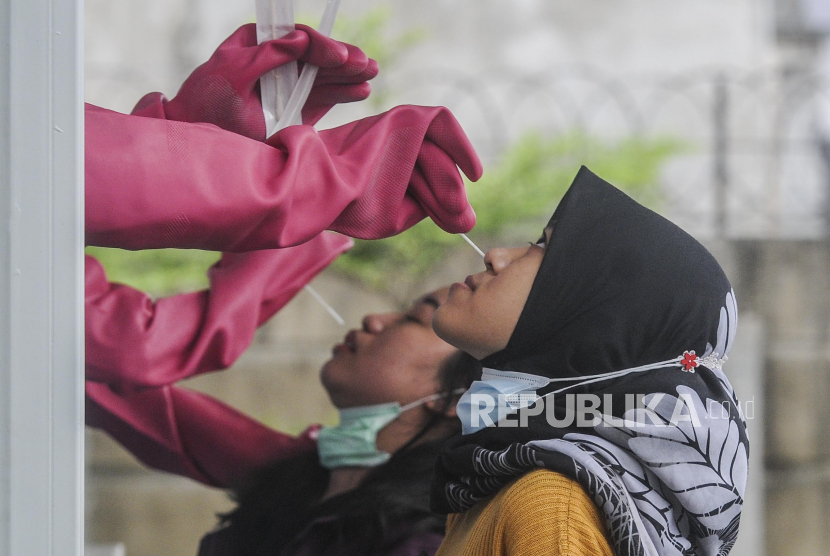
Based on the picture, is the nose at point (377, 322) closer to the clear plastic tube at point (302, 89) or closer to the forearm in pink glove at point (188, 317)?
the forearm in pink glove at point (188, 317)

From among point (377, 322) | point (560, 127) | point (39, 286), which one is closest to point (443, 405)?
point (377, 322)

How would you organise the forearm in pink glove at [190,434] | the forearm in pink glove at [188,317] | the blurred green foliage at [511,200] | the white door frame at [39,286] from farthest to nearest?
the blurred green foliage at [511,200] → the forearm in pink glove at [190,434] → the forearm in pink glove at [188,317] → the white door frame at [39,286]

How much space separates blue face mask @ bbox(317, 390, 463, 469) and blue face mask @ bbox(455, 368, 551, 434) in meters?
0.65

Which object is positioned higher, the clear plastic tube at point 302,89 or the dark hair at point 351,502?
the clear plastic tube at point 302,89

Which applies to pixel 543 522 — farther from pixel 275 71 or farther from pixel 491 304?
pixel 275 71

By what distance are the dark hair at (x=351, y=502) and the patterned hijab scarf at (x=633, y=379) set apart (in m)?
0.57

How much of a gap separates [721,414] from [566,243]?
0.33 metres

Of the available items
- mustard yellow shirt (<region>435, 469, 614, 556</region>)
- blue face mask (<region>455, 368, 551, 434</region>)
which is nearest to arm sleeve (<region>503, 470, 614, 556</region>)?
mustard yellow shirt (<region>435, 469, 614, 556</region>)

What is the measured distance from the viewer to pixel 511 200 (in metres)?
4.08

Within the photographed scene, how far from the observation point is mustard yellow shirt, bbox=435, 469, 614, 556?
102cm

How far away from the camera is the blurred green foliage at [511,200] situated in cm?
408

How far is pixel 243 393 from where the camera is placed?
4008mm

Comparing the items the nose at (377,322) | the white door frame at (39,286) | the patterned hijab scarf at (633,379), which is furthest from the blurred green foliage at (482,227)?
the white door frame at (39,286)

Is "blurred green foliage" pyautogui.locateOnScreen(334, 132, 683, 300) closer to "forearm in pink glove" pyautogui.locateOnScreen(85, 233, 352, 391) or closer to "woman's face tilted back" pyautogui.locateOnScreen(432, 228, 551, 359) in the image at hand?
"forearm in pink glove" pyautogui.locateOnScreen(85, 233, 352, 391)
